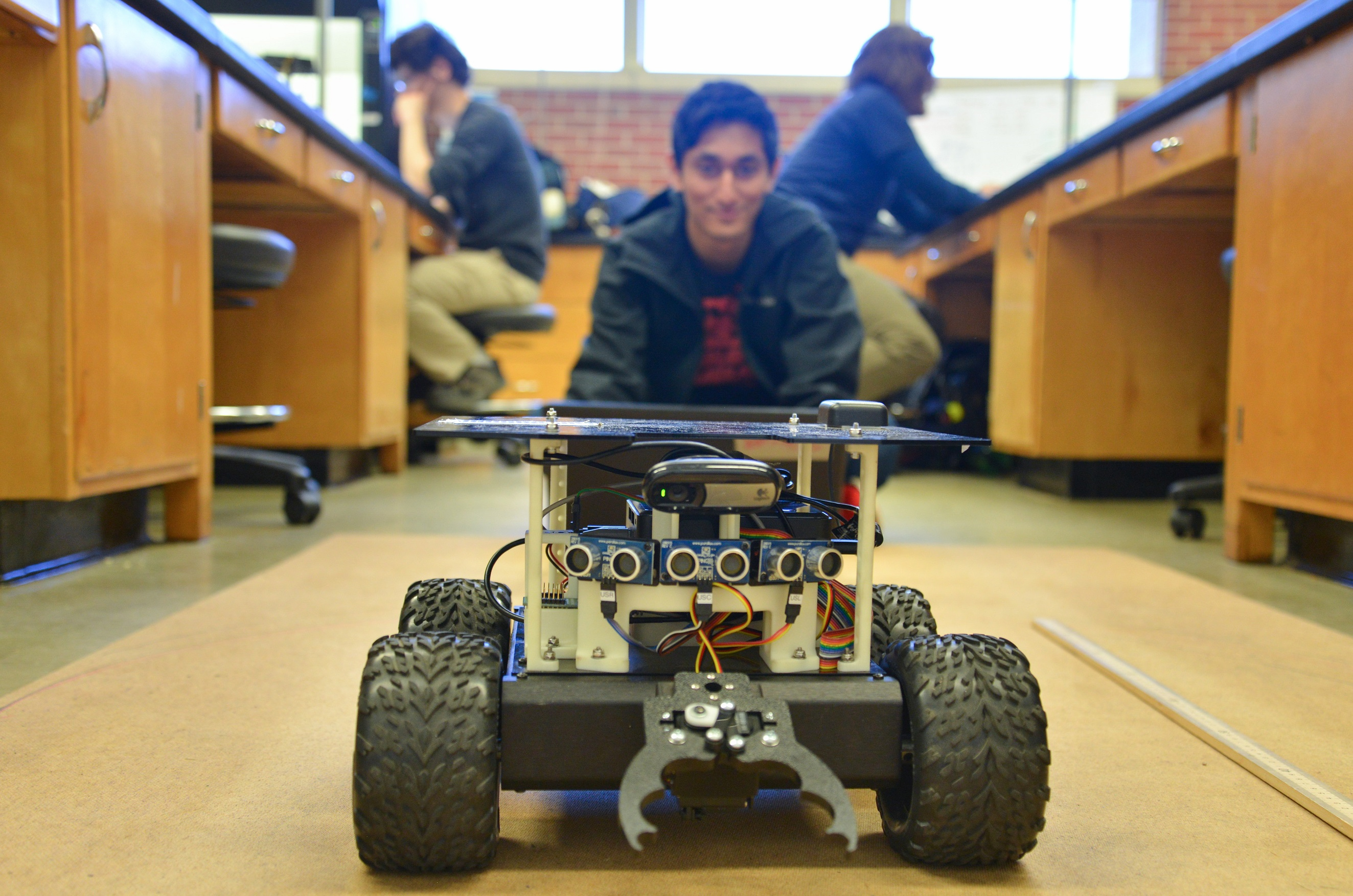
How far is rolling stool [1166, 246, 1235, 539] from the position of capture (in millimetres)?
2311

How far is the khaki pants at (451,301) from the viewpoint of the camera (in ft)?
12.4

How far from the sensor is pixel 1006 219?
328cm


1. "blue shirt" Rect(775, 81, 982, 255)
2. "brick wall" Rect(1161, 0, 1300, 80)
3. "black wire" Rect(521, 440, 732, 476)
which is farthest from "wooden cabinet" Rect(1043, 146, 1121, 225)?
"brick wall" Rect(1161, 0, 1300, 80)

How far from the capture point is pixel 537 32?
5980 millimetres

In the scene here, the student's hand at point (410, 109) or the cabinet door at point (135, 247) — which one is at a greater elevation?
the student's hand at point (410, 109)

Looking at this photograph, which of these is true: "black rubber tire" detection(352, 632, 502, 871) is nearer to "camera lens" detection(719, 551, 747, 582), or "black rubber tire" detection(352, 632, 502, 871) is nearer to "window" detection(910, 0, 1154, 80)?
"camera lens" detection(719, 551, 747, 582)

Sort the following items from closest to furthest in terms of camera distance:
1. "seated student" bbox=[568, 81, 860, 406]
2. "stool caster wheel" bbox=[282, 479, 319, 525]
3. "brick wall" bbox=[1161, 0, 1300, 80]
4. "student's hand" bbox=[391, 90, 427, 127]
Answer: "seated student" bbox=[568, 81, 860, 406] < "stool caster wheel" bbox=[282, 479, 319, 525] < "student's hand" bbox=[391, 90, 427, 127] < "brick wall" bbox=[1161, 0, 1300, 80]

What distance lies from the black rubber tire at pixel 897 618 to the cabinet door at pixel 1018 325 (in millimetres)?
2224

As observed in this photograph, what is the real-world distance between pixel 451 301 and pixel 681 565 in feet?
10.8

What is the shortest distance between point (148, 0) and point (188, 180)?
31cm

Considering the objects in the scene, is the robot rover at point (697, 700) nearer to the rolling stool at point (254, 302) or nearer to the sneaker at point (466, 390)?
the rolling stool at point (254, 302)

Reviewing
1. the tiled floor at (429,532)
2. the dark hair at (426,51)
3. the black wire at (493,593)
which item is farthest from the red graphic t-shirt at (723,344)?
the dark hair at (426,51)

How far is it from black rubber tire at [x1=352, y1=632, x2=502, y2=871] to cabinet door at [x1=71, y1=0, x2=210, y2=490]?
1.11 meters

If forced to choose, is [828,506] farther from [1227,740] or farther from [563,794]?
[1227,740]
